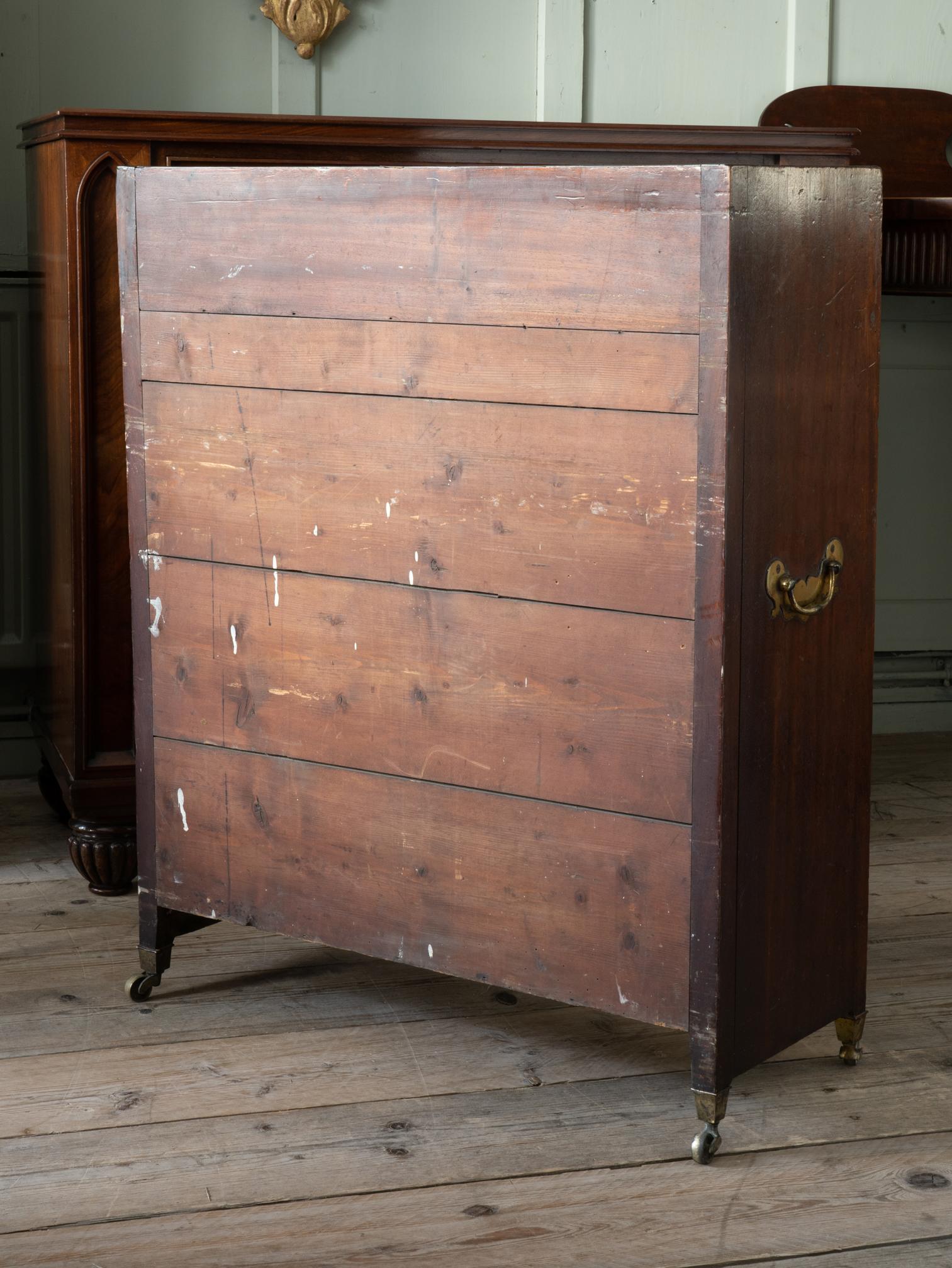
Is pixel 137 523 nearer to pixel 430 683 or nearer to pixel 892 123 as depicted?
pixel 430 683

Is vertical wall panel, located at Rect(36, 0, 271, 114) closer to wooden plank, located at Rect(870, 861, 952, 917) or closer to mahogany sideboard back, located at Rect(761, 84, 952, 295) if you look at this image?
mahogany sideboard back, located at Rect(761, 84, 952, 295)

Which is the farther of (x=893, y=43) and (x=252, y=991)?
(x=893, y=43)

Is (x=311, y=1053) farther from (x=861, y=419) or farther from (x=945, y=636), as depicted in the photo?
(x=945, y=636)

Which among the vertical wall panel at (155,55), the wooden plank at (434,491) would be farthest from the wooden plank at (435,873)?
the vertical wall panel at (155,55)

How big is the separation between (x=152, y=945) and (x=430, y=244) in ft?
2.82

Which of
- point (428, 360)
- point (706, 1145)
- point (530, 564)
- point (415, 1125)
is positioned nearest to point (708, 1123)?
point (706, 1145)

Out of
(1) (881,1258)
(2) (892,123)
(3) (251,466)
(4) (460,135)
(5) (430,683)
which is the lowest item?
(1) (881,1258)

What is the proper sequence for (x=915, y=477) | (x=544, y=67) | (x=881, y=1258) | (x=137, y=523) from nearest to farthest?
(x=881, y=1258) → (x=137, y=523) → (x=544, y=67) → (x=915, y=477)

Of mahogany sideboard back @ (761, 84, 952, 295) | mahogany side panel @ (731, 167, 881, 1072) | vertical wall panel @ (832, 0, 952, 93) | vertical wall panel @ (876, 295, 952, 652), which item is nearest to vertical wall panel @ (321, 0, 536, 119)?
mahogany sideboard back @ (761, 84, 952, 295)

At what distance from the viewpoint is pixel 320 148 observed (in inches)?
75.2

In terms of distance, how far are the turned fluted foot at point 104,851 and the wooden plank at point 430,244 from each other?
776 mm

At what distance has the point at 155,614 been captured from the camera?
1.65 metres

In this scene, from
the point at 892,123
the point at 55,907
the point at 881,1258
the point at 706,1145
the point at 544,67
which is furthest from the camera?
the point at 892,123

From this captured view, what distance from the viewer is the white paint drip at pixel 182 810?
65.5 inches
